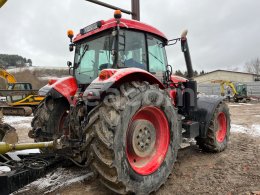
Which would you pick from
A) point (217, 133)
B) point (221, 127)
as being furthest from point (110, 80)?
point (221, 127)

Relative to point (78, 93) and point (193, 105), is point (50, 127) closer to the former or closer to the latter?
point (78, 93)

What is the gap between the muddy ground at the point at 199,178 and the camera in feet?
11.1

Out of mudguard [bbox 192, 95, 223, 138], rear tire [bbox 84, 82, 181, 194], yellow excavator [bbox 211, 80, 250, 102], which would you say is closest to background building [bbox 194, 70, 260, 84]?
yellow excavator [bbox 211, 80, 250, 102]

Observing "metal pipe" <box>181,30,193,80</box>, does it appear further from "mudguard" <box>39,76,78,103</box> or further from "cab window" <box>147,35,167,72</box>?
"mudguard" <box>39,76,78,103</box>

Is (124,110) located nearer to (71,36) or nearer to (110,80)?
(110,80)

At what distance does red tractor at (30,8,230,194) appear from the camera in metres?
2.86

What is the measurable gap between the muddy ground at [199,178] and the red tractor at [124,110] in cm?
29

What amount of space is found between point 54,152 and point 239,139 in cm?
497

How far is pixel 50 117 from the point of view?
423cm

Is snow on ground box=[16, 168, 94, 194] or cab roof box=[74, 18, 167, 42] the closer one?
snow on ground box=[16, 168, 94, 194]

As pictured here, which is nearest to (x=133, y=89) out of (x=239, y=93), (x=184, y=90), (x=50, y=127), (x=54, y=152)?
(x=54, y=152)

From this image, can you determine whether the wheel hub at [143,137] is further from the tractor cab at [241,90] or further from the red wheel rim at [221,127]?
the tractor cab at [241,90]

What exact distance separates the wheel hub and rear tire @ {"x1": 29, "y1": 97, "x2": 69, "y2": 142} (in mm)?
1500

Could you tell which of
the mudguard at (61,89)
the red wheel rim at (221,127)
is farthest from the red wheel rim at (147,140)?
the red wheel rim at (221,127)
